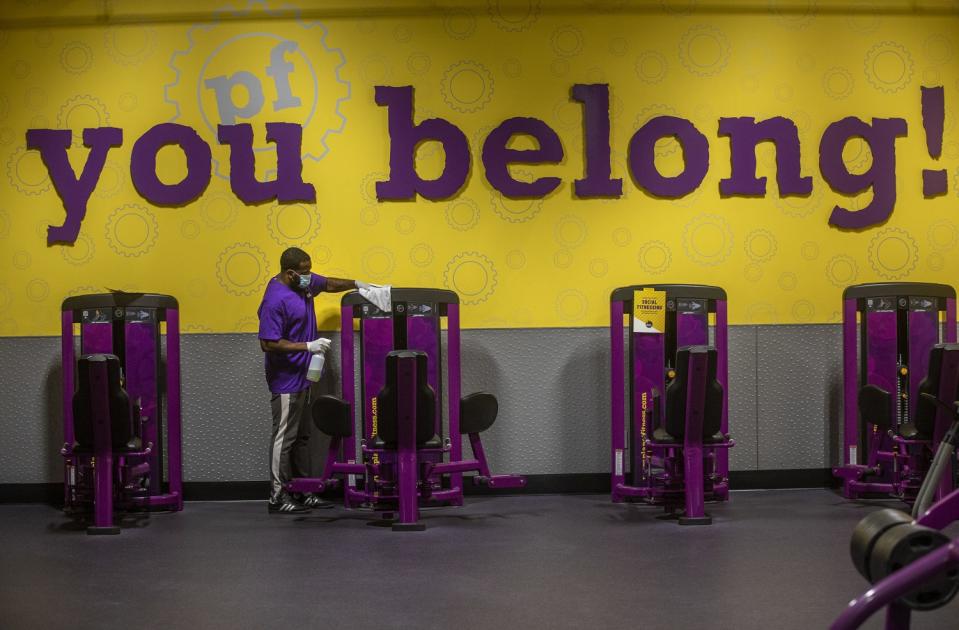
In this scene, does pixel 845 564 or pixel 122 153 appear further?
pixel 122 153

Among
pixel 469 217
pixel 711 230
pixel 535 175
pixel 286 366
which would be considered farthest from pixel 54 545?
pixel 711 230

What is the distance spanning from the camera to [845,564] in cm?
514

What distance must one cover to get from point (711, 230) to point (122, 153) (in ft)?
13.9

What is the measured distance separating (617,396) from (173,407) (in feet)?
9.69

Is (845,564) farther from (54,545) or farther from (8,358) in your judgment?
(8,358)

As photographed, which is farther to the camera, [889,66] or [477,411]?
[889,66]

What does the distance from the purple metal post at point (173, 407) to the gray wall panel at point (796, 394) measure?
4036 mm

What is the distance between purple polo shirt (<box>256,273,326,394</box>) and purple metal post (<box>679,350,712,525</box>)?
2503mm

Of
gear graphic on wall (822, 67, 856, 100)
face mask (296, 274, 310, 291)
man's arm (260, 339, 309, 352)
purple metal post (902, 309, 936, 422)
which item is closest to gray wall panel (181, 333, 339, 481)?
man's arm (260, 339, 309, 352)

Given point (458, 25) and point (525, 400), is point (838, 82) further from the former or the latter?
point (525, 400)

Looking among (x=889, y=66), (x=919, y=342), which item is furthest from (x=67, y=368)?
(x=889, y=66)

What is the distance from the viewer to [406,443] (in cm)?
615

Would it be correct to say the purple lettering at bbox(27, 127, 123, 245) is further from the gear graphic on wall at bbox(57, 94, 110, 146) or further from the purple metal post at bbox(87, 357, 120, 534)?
the purple metal post at bbox(87, 357, 120, 534)

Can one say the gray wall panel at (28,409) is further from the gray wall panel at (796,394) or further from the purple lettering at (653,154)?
the gray wall panel at (796,394)
